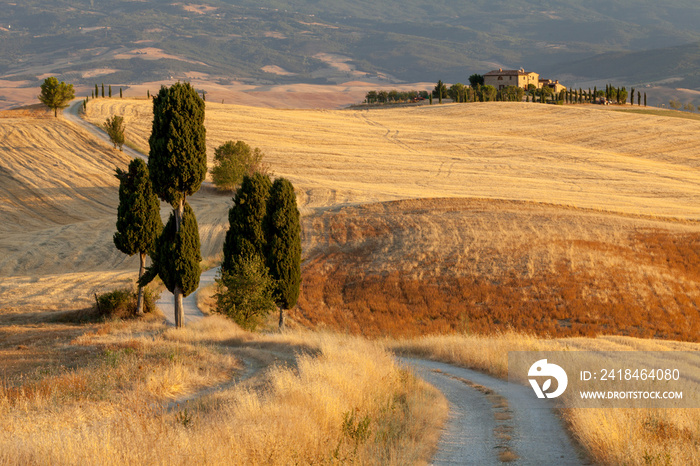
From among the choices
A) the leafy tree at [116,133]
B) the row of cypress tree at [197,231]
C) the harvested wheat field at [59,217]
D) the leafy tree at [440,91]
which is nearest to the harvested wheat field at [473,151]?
the leafy tree at [116,133]

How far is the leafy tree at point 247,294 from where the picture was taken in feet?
97.4

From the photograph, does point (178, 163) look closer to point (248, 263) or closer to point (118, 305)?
point (248, 263)

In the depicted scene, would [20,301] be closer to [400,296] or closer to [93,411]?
[400,296]

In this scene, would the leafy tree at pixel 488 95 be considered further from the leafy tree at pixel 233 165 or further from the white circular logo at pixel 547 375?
the white circular logo at pixel 547 375

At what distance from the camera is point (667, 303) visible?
38875 millimetres

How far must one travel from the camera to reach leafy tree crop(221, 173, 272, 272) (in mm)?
32125

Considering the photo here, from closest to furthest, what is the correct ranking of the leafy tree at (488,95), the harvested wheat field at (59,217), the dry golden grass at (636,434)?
the dry golden grass at (636,434) < the harvested wheat field at (59,217) < the leafy tree at (488,95)

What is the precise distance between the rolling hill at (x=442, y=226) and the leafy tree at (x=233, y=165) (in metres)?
1.89

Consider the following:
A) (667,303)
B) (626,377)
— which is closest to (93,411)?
(626,377)

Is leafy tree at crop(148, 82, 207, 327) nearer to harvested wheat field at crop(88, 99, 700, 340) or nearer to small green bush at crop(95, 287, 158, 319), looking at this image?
small green bush at crop(95, 287, 158, 319)

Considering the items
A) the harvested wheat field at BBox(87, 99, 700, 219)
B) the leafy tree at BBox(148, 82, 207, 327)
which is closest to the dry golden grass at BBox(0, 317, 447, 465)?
the leafy tree at BBox(148, 82, 207, 327)

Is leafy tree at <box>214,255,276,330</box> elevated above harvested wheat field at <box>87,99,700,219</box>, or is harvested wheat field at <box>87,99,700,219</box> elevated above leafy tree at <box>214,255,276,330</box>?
harvested wheat field at <box>87,99,700,219</box>

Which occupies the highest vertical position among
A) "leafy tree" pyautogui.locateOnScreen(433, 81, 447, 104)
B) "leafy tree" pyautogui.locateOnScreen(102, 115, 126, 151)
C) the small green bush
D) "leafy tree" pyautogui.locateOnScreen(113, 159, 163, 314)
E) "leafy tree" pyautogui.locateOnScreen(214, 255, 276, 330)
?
"leafy tree" pyautogui.locateOnScreen(433, 81, 447, 104)

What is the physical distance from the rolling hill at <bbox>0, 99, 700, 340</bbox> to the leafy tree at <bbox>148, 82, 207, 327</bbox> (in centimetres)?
980
